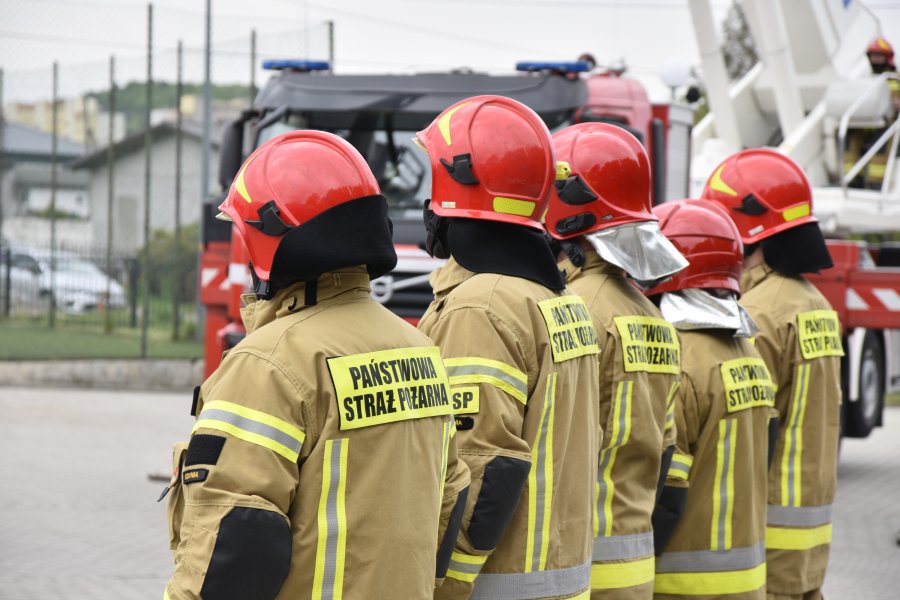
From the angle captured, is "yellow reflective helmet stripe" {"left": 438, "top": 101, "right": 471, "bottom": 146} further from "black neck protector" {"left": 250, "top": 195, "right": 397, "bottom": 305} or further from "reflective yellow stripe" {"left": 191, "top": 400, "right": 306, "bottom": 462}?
"reflective yellow stripe" {"left": 191, "top": 400, "right": 306, "bottom": 462}

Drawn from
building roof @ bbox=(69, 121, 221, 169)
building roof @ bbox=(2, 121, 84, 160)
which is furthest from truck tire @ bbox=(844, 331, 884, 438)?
building roof @ bbox=(2, 121, 84, 160)

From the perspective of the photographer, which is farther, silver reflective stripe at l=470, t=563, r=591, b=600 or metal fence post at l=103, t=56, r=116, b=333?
metal fence post at l=103, t=56, r=116, b=333

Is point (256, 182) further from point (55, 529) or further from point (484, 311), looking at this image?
point (55, 529)

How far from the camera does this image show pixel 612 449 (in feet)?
12.0

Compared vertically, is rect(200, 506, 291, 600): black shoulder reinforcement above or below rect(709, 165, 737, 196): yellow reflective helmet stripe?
below

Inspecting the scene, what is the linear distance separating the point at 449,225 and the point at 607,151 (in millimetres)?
828

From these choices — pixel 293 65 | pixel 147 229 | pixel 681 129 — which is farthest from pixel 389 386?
pixel 147 229

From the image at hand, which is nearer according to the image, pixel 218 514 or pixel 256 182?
pixel 218 514

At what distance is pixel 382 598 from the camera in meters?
A: 2.50

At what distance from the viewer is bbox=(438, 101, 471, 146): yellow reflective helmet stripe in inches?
136

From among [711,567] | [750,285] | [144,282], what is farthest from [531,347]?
[144,282]

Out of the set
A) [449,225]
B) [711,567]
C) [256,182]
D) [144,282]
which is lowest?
[144,282]

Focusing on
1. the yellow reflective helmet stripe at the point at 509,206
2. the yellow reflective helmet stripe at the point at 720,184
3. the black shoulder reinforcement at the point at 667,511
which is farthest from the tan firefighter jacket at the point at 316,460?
the yellow reflective helmet stripe at the point at 720,184

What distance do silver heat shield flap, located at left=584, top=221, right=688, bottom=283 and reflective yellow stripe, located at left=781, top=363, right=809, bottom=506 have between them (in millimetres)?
1127
